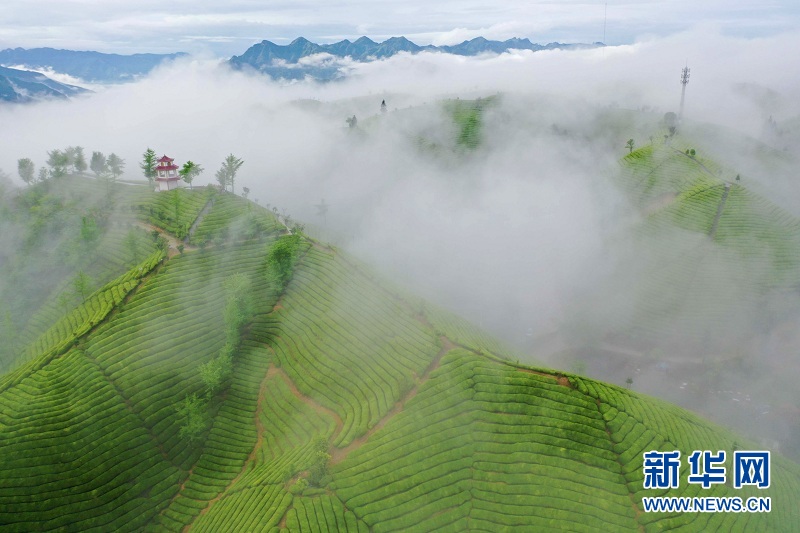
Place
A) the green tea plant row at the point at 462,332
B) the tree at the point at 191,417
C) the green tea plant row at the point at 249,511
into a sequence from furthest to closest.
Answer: the green tea plant row at the point at 462,332
the tree at the point at 191,417
the green tea plant row at the point at 249,511

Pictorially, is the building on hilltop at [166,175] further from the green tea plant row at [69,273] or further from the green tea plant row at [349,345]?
the green tea plant row at [349,345]

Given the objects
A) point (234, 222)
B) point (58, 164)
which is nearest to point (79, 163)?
point (58, 164)

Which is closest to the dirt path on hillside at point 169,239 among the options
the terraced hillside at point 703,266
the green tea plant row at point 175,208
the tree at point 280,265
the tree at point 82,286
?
the green tea plant row at point 175,208

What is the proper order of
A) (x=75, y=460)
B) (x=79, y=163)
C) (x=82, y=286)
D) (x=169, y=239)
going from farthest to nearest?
(x=79, y=163)
(x=169, y=239)
(x=82, y=286)
(x=75, y=460)

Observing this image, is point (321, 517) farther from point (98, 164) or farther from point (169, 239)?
point (98, 164)

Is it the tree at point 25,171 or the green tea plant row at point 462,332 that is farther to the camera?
the tree at point 25,171

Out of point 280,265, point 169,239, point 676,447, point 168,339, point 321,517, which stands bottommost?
point 321,517

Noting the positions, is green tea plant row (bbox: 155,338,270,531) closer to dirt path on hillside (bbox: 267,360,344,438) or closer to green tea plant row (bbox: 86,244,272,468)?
dirt path on hillside (bbox: 267,360,344,438)
